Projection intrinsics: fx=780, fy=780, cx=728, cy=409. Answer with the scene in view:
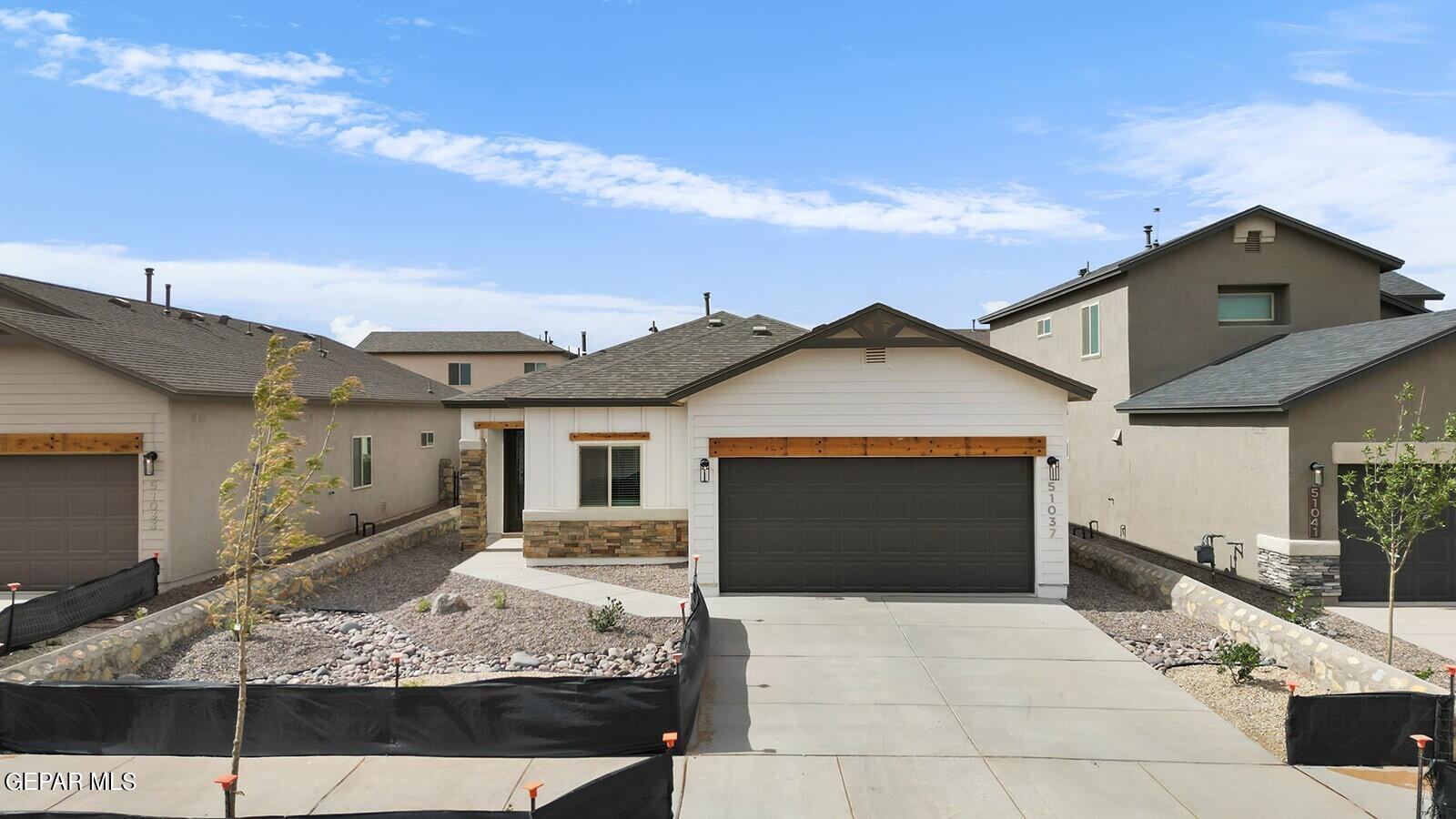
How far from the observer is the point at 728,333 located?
2088 cm

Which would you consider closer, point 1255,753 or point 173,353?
point 1255,753

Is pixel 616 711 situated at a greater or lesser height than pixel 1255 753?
greater

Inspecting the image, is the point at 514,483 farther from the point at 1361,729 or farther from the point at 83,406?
the point at 1361,729

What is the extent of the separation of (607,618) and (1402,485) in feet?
38.3

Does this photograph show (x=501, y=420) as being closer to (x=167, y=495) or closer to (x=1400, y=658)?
(x=167, y=495)

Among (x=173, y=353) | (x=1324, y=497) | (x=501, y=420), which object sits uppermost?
(x=173, y=353)

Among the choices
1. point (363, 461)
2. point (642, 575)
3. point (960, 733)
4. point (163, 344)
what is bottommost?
point (960, 733)

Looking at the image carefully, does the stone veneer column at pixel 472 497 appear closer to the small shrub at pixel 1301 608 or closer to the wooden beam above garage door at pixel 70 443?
the wooden beam above garage door at pixel 70 443

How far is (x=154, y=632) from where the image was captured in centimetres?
1032

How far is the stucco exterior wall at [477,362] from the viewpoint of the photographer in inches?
1909

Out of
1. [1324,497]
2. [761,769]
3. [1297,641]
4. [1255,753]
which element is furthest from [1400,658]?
[761,769]

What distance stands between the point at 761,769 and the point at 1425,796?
5942 millimetres

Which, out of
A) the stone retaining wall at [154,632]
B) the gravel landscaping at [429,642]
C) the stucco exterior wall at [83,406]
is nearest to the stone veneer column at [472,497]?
the stone retaining wall at [154,632]

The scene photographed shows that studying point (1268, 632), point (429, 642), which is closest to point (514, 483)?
point (429, 642)
